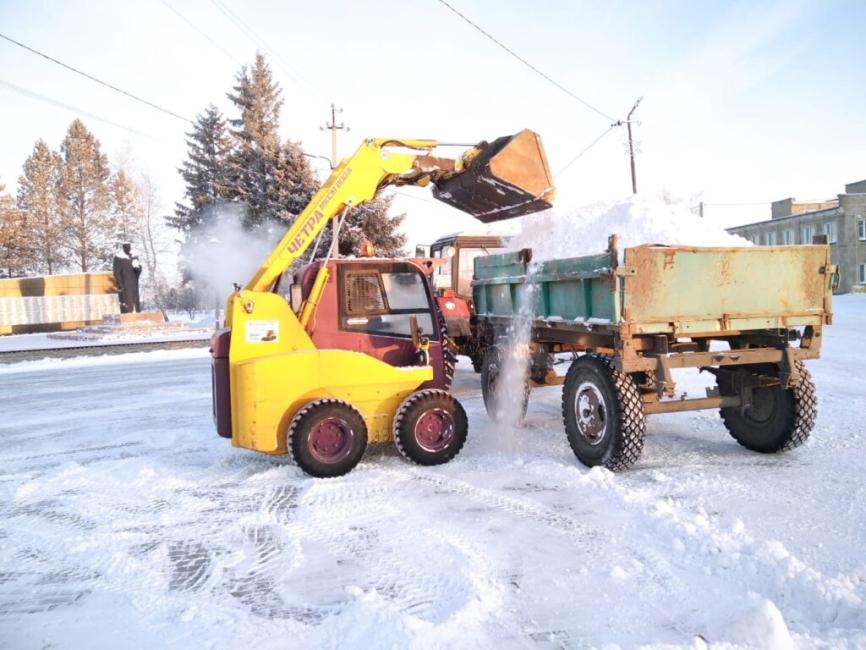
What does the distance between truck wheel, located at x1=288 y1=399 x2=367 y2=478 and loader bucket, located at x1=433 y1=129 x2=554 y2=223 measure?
2.52 m

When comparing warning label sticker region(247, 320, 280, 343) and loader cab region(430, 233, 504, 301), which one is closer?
warning label sticker region(247, 320, 280, 343)

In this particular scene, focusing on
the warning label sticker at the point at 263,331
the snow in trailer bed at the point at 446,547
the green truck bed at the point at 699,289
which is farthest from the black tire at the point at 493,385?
the warning label sticker at the point at 263,331

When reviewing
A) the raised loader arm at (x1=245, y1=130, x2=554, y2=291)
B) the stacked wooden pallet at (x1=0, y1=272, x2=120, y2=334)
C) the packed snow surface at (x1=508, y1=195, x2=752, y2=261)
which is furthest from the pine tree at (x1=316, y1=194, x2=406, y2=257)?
the raised loader arm at (x1=245, y1=130, x2=554, y2=291)

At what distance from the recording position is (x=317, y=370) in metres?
5.43

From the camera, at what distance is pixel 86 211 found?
3947 centimetres

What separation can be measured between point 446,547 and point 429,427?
71.9 inches

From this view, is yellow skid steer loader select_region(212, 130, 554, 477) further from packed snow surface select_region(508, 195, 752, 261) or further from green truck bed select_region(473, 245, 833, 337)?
packed snow surface select_region(508, 195, 752, 261)

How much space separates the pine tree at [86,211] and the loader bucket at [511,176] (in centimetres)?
3961

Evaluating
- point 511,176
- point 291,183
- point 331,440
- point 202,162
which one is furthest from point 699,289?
point 202,162

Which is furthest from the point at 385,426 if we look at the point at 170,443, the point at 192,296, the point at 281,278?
the point at 192,296

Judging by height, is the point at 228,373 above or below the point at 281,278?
below

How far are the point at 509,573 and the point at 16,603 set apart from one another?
2.80 m

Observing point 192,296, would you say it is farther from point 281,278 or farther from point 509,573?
point 509,573

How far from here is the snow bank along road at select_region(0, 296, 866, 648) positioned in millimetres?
3051
